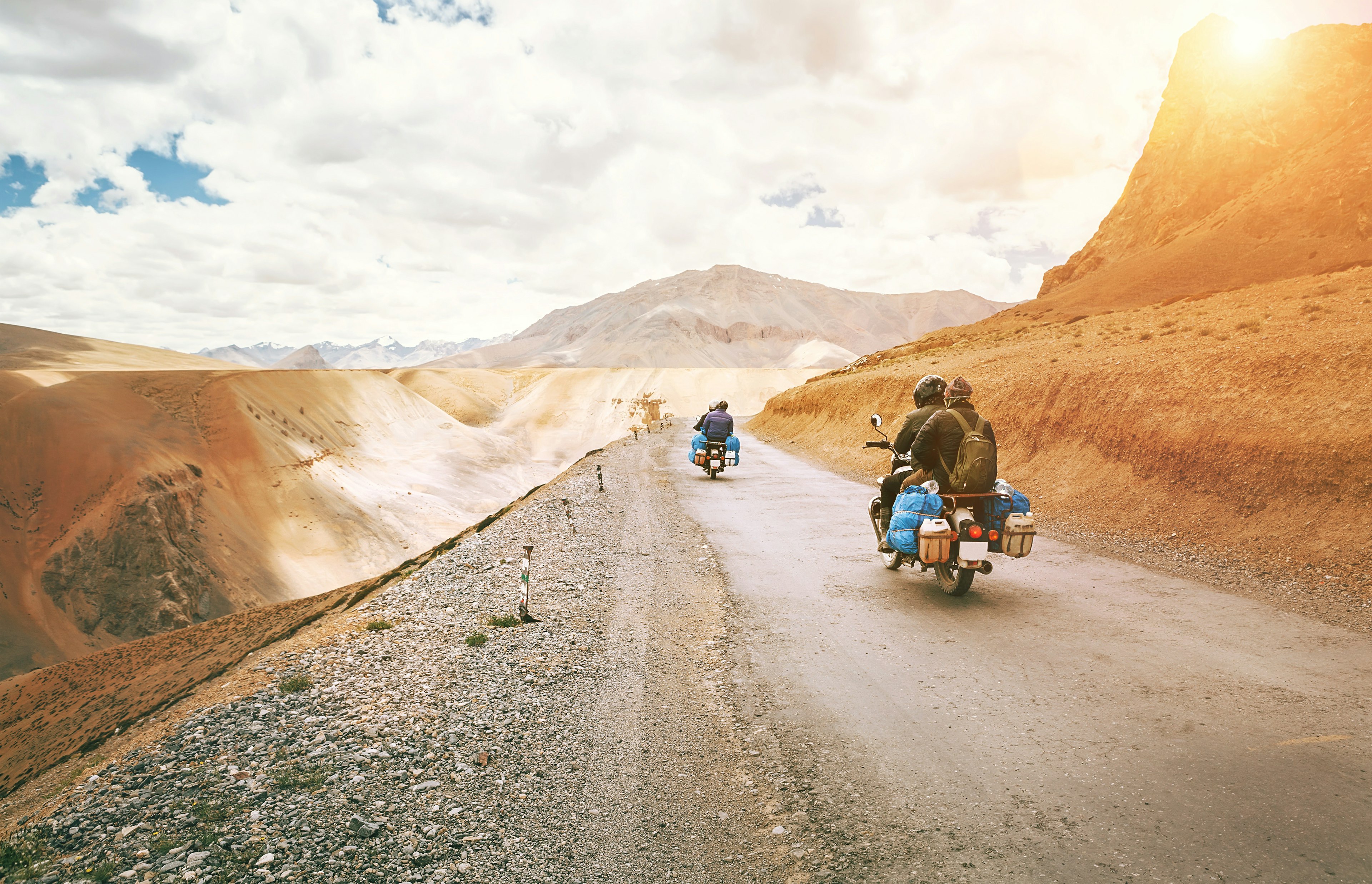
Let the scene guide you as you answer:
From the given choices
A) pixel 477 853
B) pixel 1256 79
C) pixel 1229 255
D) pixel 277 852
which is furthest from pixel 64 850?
pixel 1256 79

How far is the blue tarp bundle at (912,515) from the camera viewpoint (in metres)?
7.64

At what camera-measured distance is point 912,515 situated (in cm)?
775

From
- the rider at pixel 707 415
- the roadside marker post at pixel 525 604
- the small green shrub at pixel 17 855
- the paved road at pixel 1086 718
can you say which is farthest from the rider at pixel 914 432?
the rider at pixel 707 415

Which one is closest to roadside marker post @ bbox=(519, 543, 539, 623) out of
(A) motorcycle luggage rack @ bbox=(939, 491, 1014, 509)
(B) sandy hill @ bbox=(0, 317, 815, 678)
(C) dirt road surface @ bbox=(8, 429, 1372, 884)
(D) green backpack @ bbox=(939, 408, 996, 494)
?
(C) dirt road surface @ bbox=(8, 429, 1372, 884)

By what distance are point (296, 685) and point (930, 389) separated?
290 inches

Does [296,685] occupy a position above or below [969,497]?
below

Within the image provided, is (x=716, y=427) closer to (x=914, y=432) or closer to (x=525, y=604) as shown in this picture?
(x=914, y=432)

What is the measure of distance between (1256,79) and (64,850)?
271 ft

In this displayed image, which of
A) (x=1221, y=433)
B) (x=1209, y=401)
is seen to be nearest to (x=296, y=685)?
(x=1221, y=433)

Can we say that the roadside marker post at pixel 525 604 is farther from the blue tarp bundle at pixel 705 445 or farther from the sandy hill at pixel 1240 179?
the sandy hill at pixel 1240 179

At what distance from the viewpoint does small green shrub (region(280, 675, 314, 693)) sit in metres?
6.02

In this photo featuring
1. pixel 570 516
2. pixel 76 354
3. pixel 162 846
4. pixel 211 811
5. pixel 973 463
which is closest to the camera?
pixel 162 846

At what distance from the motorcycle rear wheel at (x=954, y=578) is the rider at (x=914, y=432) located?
0.83 m

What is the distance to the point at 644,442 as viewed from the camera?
37.3m
